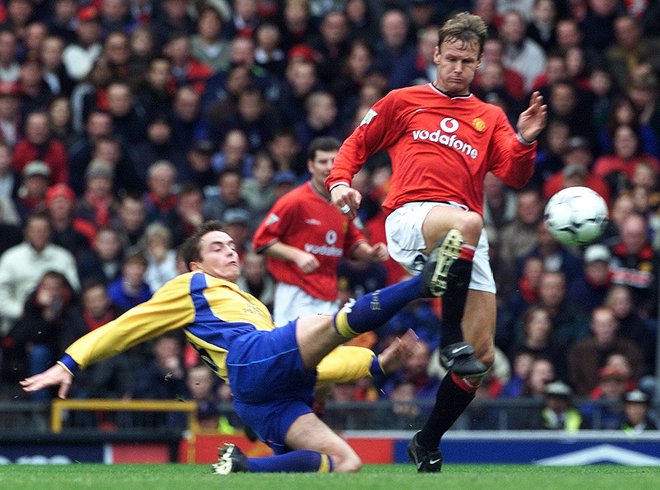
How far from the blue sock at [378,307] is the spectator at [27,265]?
6.35 m

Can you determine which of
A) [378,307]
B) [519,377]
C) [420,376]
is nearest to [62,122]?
[420,376]

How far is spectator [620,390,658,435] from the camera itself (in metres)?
11.6

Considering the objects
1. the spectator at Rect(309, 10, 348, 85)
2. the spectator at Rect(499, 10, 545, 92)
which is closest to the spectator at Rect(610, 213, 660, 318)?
the spectator at Rect(499, 10, 545, 92)

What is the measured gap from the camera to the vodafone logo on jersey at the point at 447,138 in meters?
8.23

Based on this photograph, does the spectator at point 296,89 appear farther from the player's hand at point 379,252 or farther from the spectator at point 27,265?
the player's hand at point 379,252

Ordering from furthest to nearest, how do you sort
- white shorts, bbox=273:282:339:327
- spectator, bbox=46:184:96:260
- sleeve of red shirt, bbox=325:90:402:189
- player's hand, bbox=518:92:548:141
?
spectator, bbox=46:184:96:260, white shorts, bbox=273:282:339:327, sleeve of red shirt, bbox=325:90:402:189, player's hand, bbox=518:92:548:141

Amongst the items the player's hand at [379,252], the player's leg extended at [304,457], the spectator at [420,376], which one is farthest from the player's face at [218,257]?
the spectator at [420,376]

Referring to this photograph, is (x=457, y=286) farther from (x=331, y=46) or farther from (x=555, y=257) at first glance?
(x=331, y=46)

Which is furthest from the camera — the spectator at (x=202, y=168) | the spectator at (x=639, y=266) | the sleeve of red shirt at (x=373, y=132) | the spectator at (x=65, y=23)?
the spectator at (x=65, y=23)

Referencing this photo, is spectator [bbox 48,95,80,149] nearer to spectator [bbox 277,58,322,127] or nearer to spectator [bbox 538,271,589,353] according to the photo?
spectator [bbox 277,58,322,127]

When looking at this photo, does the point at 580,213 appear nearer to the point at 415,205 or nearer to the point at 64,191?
the point at 415,205

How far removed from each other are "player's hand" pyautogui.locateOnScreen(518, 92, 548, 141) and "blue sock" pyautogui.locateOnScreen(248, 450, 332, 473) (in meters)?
2.13

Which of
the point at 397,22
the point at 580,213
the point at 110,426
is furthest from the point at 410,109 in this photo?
the point at 397,22

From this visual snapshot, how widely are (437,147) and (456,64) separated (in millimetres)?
500
